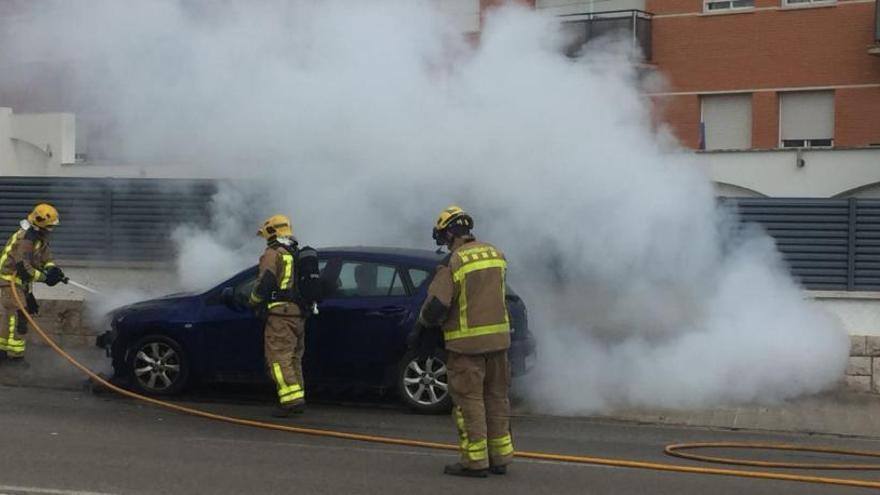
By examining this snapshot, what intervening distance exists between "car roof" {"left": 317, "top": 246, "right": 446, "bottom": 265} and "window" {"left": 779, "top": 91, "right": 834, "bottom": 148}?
49.2 feet

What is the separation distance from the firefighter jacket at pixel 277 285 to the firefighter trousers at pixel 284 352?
0.05m

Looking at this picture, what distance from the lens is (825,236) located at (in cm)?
1285

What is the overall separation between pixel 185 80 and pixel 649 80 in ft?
16.5

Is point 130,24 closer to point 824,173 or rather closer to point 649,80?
point 649,80

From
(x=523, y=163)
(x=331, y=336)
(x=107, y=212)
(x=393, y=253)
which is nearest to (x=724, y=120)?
(x=523, y=163)

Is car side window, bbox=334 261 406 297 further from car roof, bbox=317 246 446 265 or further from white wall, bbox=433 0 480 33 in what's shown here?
white wall, bbox=433 0 480 33

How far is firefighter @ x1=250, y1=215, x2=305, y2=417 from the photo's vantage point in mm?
10289

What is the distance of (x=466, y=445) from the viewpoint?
793 centimetres

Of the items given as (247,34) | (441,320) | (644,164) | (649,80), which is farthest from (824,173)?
(441,320)

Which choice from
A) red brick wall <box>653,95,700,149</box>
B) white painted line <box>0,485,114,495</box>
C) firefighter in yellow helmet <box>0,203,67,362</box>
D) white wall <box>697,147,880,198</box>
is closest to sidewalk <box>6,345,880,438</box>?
firefighter in yellow helmet <box>0,203,67,362</box>

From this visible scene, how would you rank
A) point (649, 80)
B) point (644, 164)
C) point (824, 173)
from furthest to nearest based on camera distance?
1. point (824, 173)
2. point (649, 80)
3. point (644, 164)

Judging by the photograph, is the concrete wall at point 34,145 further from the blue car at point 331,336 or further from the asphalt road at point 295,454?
the asphalt road at point 295,454

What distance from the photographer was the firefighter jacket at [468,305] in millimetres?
8023

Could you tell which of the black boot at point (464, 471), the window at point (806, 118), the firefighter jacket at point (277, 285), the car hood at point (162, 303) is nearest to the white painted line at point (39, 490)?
the black boot at point (464, 471)
